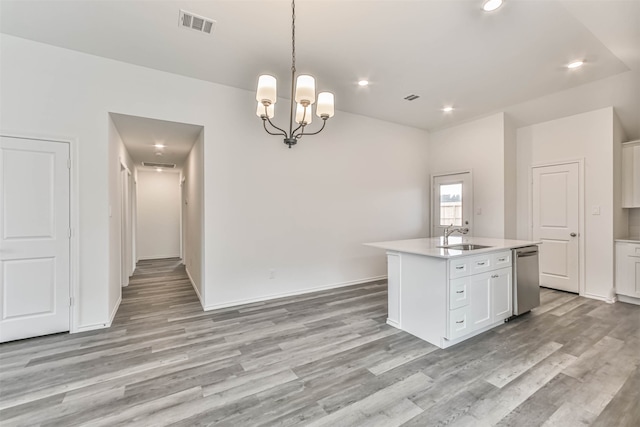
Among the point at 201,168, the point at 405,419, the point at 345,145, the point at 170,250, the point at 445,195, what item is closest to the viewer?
the point at 405,419

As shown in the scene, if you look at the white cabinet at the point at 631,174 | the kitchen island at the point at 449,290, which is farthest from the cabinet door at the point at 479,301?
the white cabinet at the point at 631,174

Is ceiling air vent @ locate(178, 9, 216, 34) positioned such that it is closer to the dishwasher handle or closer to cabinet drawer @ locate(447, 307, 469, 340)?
cabinet drawer @ locate(447, 307, 469, 340)

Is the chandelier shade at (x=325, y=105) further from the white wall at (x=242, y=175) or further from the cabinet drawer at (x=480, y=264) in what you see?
the cabinet drawer at (x=480, y=264)

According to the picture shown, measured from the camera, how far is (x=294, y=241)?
4.39 meters

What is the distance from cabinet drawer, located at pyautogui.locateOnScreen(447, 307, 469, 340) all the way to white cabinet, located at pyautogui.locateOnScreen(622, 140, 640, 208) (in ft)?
11.7

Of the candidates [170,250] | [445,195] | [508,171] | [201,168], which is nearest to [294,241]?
[201,168]

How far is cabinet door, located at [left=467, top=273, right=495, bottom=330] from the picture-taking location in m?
2.86

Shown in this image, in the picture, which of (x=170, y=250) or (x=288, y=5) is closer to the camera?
(x=288, y=5)

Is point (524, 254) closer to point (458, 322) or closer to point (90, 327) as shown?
point (458, 322)

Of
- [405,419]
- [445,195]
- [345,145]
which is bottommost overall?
[405,419]

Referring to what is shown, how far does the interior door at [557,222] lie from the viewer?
4387 millimetres

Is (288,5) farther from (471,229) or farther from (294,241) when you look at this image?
(471,229)

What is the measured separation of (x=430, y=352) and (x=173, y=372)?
2233mm

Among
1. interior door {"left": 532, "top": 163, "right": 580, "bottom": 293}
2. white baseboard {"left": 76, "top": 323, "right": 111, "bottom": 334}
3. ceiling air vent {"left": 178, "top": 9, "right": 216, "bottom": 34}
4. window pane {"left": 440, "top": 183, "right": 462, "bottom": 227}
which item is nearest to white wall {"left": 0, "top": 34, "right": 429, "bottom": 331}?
white baseboard {"left": 76, "top": 323, "right": 111, "bottom": 334}
